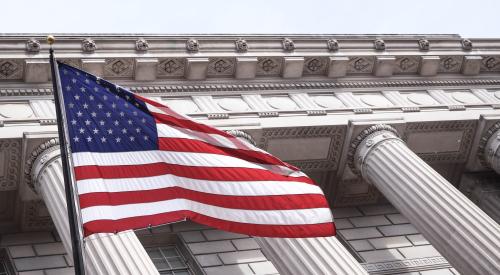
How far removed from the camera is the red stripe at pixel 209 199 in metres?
13.9

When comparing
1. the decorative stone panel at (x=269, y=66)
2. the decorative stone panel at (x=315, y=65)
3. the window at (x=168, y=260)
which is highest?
the decorative stone panel at (x=315, y=65)

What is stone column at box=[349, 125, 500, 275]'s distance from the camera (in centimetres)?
2139

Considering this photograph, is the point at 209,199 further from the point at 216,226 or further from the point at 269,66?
the point at 269,66

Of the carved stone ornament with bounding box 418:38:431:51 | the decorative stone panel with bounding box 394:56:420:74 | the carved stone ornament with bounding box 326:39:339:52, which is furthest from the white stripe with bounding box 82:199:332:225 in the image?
the carved stone ornament with bounding box 418:38:431:51

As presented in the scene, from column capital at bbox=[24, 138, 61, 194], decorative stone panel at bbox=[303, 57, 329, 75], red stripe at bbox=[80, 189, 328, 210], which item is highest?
decorative stone panel at bbox=[303, 57, 329, 75]

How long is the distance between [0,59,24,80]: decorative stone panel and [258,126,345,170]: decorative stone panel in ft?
24.6

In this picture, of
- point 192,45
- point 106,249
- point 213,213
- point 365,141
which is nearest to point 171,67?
point 192,45

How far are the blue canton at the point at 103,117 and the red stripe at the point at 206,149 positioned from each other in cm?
26

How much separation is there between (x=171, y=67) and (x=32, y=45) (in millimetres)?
4449

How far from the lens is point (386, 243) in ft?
89.4

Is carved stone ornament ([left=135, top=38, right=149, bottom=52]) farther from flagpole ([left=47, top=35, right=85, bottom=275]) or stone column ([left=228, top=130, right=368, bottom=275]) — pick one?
flagpole ([left=47, top=35, right=85, bottom=275])

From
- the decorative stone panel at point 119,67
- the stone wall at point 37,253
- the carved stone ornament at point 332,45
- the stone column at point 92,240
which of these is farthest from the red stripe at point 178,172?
the carved stone ornament at point 332,45

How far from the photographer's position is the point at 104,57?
81.0 ft

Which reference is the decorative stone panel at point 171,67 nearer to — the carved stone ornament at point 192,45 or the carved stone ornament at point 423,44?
the carved stone ornament at point 192,45
